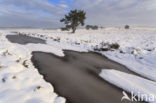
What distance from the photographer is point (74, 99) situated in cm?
300

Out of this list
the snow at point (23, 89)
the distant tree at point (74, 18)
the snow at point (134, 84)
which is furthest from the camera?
the distant tree at point (74, 18)

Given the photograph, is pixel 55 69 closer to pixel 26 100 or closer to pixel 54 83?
pixel 54 83

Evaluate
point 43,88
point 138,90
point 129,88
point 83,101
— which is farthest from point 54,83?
point 138,90

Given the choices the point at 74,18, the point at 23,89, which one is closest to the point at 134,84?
the point at 23,89

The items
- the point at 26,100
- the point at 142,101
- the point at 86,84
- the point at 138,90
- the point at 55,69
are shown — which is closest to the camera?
the point at 26,100

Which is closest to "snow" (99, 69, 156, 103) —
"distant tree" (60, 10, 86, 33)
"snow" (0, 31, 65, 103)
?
"snow" (0, 31, 65, 103)

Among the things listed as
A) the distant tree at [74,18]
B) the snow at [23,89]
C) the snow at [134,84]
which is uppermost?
the distant tree at [74,18]

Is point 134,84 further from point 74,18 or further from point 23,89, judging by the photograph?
point 74,18

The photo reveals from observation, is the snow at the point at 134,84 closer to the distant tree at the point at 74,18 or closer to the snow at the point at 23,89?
the snow at the point at 23,89

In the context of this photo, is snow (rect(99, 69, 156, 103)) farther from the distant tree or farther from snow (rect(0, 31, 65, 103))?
the distant tree

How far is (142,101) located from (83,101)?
1764 millimetres

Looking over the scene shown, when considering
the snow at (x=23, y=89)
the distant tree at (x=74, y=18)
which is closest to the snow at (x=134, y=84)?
the snow at (x=23, y=89)

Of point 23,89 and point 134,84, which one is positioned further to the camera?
point 134,84

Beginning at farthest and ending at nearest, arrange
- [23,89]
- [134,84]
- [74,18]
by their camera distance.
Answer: [74,18], [134,84], [23,89]
